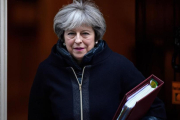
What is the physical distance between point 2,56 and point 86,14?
908 mm

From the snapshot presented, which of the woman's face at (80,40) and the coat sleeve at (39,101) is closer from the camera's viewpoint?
the woman's face at (80,40)

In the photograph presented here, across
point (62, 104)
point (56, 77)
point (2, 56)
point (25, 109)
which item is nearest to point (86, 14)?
point (56, 77)

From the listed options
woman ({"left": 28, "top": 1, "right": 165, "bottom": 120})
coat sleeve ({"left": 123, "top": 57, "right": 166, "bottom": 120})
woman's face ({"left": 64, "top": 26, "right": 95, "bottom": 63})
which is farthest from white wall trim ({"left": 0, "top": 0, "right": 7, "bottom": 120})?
coat sleeve ({"left": 123, "top": 57, "right": 166, "bottom": 120})

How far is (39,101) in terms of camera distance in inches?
66.7

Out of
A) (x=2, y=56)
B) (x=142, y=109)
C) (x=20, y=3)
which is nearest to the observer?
(x=142, y=109)

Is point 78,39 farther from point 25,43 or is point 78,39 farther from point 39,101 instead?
point 25,43

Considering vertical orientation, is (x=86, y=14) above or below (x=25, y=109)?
above

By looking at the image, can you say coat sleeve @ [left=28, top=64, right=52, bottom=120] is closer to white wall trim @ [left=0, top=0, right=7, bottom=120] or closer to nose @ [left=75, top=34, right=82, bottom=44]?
nose @ [left=75, top=34, right=82, bottom=44]

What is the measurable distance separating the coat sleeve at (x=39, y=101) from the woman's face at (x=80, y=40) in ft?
0.88

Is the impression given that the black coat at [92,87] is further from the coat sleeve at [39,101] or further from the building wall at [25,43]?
the building wall at [25,43]

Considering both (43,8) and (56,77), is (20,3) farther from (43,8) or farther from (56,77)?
(56,77)

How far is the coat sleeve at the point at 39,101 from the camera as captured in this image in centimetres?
167

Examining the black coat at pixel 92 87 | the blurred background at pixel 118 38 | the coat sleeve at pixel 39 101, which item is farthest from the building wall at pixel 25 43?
the black coat at pixel 92 87

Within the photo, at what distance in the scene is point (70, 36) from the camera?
156 cm
